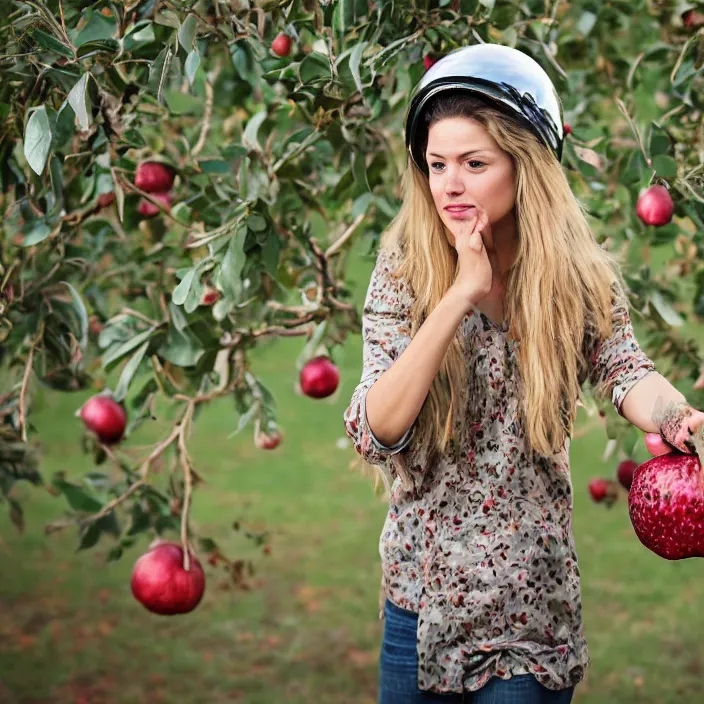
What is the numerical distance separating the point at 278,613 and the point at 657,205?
3.63 metres

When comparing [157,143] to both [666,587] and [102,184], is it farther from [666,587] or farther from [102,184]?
[666,587]

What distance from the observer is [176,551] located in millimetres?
2354

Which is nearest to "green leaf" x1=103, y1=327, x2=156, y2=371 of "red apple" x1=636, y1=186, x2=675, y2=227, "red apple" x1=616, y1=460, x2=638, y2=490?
"red apple" x1=636, y1=186, x2=675, y2=227

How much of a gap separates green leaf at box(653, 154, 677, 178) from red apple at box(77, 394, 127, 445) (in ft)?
4.79

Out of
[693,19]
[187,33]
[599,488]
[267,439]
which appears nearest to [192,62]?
[187,33]

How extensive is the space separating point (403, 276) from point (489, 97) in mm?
330

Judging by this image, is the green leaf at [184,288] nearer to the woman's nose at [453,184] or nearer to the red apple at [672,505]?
the woman's nose at [453,184]

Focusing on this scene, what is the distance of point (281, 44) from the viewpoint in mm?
2275

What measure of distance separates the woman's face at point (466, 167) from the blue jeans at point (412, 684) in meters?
0.69

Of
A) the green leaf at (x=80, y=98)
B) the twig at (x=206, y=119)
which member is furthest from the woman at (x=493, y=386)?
the twig at (x=206, y=119)

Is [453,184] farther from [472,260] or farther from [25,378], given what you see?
[25,378]

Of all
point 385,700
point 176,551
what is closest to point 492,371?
point 385,700

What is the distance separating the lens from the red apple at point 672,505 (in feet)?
4.67

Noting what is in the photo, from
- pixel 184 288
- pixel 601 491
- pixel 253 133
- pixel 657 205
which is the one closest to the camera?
pixel 184 288
